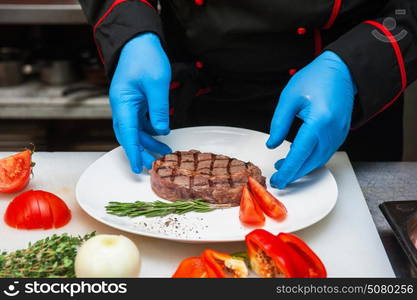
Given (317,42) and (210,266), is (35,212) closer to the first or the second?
(210,266)

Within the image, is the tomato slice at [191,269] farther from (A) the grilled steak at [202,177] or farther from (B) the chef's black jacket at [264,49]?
(B) the chef's black jacket at [264,49]

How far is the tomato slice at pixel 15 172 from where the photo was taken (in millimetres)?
1528

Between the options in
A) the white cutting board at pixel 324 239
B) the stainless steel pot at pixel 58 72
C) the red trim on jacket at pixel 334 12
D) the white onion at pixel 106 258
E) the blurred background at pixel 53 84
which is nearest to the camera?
the white onion at pixel 106 258

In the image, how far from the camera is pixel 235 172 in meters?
1.54

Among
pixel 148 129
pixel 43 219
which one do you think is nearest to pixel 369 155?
pixel 148 129

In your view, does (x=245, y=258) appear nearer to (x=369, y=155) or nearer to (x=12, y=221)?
(x=12, y=221)

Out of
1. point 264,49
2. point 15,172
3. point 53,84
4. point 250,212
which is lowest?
point 53,84

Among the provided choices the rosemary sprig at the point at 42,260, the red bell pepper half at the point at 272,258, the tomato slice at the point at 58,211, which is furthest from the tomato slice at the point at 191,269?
the tomato slice at the point at 58,211

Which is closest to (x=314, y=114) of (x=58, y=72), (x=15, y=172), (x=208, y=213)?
(x=208, y=213)

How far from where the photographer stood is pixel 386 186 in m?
1.67

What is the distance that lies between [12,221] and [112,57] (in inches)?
22.8

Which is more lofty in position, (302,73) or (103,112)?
(302,73)

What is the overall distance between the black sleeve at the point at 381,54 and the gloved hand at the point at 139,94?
47 cm

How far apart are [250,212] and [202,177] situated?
210mm
